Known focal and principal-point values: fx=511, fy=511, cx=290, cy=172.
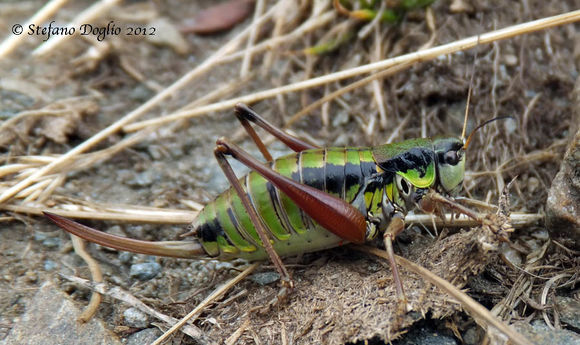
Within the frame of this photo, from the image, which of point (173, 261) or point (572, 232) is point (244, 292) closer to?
point (173, 261)

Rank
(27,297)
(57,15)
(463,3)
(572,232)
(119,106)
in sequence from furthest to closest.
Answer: (57,15) < (119,106) < (463,3) < (27,297) < (572,232)

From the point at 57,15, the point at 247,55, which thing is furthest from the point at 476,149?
the point at 57,15

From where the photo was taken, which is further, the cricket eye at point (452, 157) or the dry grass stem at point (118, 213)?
the dry grass stem at point (118, 213)

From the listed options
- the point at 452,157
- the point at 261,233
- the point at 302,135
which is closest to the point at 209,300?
the point at 261,233

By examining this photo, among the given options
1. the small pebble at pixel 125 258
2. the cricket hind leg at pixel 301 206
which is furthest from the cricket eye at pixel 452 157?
the small pebble at pixel 125 258

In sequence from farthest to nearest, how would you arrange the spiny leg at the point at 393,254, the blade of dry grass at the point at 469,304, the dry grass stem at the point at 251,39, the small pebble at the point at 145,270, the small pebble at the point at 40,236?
the dry grass stem at the point at 251,39
the small pebble at the point at 40,236
the small pebble at the point at 145,270
the spiny leg at the point at 393,254
the blade of dry grass at the point at 469,304

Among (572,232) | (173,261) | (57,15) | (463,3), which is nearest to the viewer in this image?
(572,232)

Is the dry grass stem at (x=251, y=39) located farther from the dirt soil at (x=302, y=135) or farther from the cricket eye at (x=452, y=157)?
the cricket eye at (x=452, y=157)
